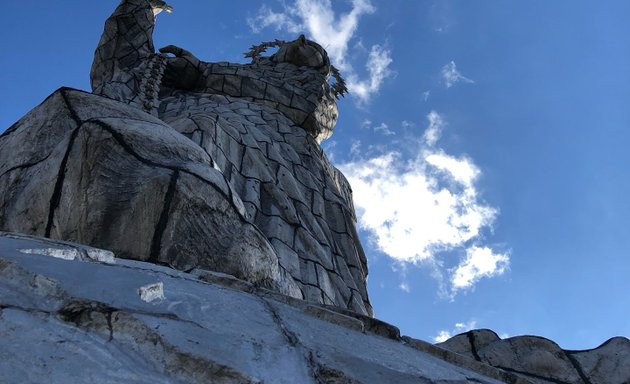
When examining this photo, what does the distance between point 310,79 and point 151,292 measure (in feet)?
21.2

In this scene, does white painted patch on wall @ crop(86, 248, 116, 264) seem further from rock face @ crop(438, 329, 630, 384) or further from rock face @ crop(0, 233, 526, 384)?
rock face @ crop(438, 329, 630, 384)

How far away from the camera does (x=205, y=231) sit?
2631 mm

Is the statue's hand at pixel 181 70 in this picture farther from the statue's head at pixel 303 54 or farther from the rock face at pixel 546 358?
the rock face at pixel 546 358

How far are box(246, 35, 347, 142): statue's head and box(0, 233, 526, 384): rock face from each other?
546cm

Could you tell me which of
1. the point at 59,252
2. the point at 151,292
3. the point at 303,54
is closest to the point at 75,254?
the point at 59,252

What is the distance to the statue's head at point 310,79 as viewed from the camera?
7.26 meters

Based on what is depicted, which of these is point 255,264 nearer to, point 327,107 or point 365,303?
point 365,303

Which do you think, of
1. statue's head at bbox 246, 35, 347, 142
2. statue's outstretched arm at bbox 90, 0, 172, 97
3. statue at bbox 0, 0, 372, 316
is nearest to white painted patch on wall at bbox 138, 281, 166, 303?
statue at bbox 0, 0, 372, 316

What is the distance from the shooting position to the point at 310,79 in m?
7.81

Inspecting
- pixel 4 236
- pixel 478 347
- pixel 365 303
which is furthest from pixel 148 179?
pixel 365 303

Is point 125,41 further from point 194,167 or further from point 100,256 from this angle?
point 100,256

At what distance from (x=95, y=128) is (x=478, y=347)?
1.48 metres

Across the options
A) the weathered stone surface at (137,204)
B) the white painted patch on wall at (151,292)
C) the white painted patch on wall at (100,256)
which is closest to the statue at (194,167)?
the weathered stone surface at (137,204)

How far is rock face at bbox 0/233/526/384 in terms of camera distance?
112cm
